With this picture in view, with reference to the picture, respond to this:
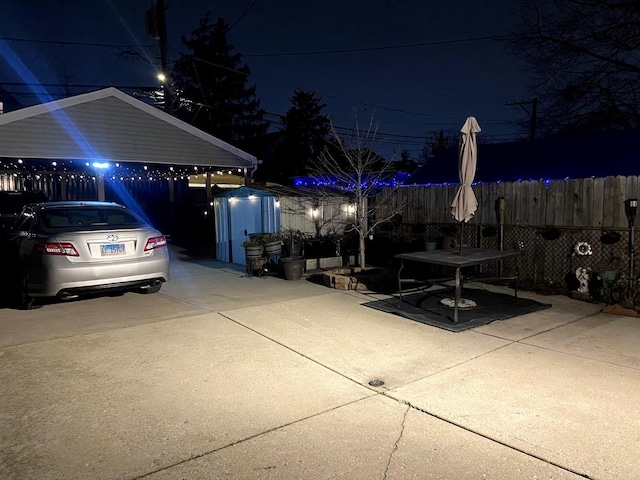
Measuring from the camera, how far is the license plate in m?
6.38

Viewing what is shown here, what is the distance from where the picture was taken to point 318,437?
3.17 m

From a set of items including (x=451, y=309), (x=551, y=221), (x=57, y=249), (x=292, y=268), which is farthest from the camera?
(x=292, y=268)

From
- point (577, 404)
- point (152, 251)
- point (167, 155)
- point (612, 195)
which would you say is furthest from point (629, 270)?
point (167, 155)

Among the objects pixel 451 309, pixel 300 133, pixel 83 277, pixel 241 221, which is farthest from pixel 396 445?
pixel 300 133

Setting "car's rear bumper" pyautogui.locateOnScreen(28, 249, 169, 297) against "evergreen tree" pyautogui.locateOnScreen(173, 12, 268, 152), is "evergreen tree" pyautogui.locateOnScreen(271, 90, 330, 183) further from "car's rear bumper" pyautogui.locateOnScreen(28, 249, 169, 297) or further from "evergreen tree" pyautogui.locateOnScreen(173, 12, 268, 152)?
"car's rear bumper" pyautogui.locateOnScreen(28, 249, 169, 297)

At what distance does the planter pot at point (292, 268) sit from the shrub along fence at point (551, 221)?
3.03 m

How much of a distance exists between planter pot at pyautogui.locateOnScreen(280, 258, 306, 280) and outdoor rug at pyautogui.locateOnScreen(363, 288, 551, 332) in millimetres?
2521

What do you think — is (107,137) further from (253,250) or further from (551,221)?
(551,221)

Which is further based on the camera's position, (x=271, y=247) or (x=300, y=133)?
(x=300, y=133)

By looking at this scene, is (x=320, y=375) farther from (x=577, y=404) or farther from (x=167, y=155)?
(x=167, y=155)

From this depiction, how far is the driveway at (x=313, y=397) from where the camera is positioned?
9.41ft

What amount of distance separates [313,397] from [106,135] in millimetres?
11974

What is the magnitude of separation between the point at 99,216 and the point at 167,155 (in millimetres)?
7383

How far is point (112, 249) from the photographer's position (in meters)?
6.47
